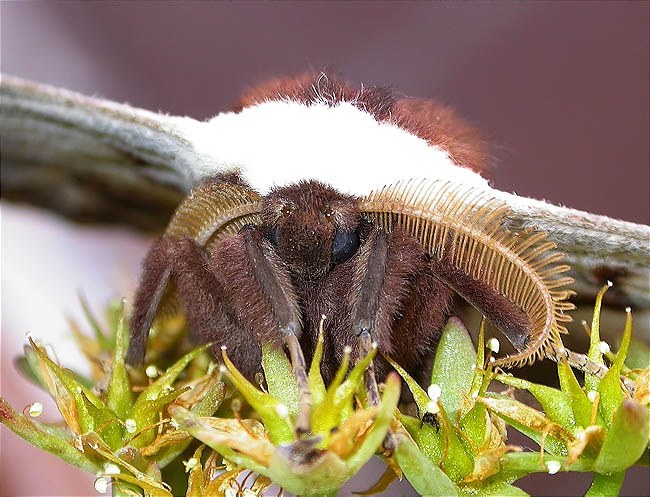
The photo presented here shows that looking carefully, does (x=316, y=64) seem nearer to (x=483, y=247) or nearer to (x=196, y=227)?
(x=196, y=227)

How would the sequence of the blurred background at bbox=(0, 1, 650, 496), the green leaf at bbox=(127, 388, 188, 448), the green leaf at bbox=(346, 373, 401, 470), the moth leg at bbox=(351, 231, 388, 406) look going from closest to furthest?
1. the green leaf at bbox=(346, 373, 401, 470)
2. the moth leg at bbox=(351, 231, 388, 406)
3. the green leaf at bbox=(127, 388, 188, 448)
4. the blurred background at bbox=(0, 1, 650, 496)

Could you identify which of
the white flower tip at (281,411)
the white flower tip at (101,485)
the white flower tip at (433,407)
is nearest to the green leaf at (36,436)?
the white flower tip at (101,485)

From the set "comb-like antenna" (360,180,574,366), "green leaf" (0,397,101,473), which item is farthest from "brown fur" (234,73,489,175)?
"green leaf" (0,397,101,473)

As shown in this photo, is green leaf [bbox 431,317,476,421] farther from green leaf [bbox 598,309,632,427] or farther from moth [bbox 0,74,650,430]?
green leaf [bbox 598,309,632,427]

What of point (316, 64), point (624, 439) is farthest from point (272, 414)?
point (316, 64)

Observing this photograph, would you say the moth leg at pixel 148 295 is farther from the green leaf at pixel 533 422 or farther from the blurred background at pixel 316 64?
the blurred background at pixel 316 64

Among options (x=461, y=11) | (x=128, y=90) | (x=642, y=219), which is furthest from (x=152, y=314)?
(x=128, y=90)
